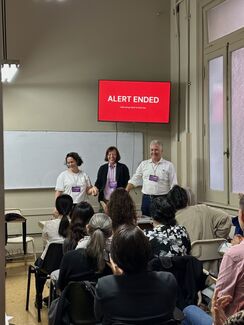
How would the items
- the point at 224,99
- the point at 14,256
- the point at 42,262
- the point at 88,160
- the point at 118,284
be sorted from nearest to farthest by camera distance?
the point at 118,284
the point at 42,262
the point at 224,99
the point at 14,256
the point at 88,160

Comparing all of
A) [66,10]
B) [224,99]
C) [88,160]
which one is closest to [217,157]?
[224,99]

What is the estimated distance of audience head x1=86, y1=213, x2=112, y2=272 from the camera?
100 inches

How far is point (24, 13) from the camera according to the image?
20.5ft

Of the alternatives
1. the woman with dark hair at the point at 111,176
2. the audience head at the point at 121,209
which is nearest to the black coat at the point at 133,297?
the audience head at the point at 121,209

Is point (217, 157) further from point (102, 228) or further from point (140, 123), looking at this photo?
point (102, 228)

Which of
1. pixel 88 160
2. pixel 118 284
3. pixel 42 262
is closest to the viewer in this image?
pixel 118 284

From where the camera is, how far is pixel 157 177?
567 cm

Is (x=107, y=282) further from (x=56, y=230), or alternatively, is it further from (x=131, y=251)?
(x=56, y=230)

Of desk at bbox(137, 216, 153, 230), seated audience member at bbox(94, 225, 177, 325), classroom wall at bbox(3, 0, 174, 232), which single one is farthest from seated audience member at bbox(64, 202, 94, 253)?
classroom wall at bbox(3, 0, 174, 232)

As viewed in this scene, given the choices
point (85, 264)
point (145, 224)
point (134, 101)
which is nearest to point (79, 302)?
point (85, 264)

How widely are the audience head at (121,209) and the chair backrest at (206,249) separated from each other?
51cm

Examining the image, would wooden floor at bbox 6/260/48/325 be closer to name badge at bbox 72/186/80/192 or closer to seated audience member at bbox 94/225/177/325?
name badge at bbox 72/186/80/192

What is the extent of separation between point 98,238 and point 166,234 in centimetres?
45

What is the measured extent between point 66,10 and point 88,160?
2347 mm
